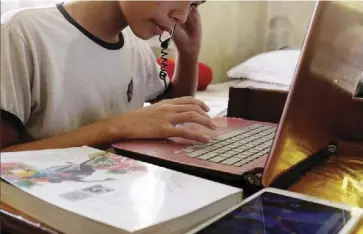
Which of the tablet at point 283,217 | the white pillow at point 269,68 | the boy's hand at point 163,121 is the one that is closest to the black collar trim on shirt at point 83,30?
the boy's hand at point 163,121

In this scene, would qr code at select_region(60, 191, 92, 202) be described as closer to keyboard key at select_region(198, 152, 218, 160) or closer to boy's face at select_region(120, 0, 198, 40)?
keyboard key at select_region(198, 152, 218, 160)

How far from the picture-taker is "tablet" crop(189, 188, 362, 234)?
37 centimetres

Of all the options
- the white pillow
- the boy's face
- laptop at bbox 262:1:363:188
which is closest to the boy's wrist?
the boy's face

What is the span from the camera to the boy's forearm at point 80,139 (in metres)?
0.51

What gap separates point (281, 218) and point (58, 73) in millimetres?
367

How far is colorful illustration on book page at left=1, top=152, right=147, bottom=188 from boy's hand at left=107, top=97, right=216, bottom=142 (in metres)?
0.13

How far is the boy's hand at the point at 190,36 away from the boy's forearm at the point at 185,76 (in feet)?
0.05

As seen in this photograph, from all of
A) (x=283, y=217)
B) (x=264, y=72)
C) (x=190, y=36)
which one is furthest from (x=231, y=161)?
(x=264, y=72)

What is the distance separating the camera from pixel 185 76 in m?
0.98

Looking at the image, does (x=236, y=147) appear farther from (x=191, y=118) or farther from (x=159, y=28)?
(x=159, y=28)

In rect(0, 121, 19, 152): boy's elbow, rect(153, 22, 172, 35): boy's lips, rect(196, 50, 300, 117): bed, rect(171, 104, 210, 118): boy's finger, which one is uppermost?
rect(153, 22, 172, 35): boy's lips

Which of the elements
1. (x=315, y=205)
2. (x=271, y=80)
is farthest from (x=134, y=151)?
(x=271, y=80)

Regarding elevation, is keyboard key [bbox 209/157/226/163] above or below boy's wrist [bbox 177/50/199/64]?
Answer: below

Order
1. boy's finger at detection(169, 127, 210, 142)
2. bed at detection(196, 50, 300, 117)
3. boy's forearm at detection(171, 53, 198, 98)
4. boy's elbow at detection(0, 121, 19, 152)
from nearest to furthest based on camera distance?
boy's elbow at detection(0, 121, 19, 152) < boy's finger at detection(169, 127, 210, 142) < boy's forearm at detection(171, 53, 198, 98) < bed at detection(196, 50, 300, 117)
